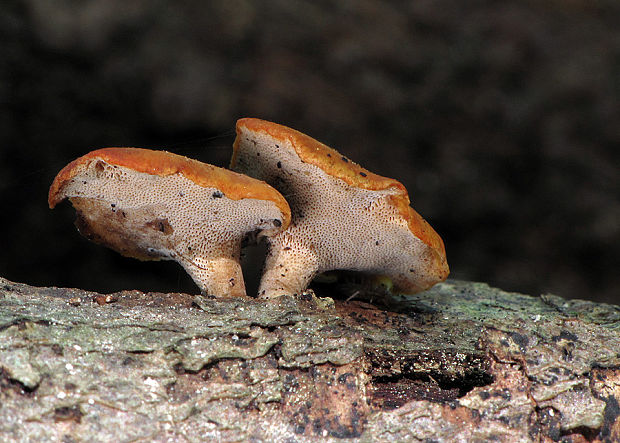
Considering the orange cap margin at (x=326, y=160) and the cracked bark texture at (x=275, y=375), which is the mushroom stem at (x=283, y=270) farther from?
the orange cap margin at (x=326, y=160)

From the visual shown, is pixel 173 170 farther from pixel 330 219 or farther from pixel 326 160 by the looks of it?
pixel 330 219

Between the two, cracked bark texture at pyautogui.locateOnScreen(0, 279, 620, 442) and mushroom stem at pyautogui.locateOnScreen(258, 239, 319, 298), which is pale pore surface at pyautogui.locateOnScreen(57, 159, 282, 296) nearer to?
mushroom stem at pyautogui.locateOnScreen(258, 239, 319, 298)

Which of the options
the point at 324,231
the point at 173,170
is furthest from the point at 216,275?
the point at 173,170

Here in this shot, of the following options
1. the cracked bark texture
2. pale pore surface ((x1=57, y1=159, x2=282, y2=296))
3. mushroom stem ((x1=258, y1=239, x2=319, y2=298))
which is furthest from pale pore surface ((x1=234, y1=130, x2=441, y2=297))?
the cracked bark texture

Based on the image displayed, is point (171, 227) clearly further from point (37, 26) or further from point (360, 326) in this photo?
point (37, 26)

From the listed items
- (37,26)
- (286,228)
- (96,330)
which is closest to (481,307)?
(286,228)

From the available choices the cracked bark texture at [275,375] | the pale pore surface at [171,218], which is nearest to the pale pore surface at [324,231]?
the pale pore surface at [171,218]

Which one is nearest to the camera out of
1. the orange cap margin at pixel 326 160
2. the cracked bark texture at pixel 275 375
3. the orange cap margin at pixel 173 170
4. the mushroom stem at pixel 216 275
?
the cracked bark texture at pixel 275 375
